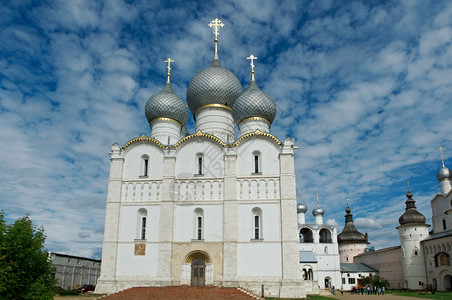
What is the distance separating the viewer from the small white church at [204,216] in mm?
20844

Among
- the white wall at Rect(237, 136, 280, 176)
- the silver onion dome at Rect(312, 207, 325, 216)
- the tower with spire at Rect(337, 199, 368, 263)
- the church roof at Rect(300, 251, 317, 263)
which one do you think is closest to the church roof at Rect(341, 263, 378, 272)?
the tower with spire at Rect(337, 199, 368, 263)

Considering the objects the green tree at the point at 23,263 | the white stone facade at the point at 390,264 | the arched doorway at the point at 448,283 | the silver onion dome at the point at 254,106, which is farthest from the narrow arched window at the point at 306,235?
the green tree at the point at 23,263

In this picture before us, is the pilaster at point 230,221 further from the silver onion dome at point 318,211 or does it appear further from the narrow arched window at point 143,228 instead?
the silver onion dome at point 318,211

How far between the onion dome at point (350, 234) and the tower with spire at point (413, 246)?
45.6ft

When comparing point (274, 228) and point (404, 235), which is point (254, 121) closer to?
point (274, 228)

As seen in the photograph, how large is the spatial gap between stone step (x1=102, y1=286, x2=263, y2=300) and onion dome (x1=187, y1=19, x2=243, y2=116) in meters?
13.0

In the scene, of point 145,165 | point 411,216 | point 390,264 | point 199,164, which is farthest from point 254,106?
point 390,264

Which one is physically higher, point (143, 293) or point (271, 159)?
point (271, 159)

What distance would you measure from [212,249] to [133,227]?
16.0 feet

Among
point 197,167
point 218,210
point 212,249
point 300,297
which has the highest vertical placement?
point 197,167

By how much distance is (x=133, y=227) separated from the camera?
22.2 metres

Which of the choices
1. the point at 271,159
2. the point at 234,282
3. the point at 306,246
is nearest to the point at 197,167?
the point at 271,159

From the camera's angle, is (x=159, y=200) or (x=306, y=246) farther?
(x=306, y=246)

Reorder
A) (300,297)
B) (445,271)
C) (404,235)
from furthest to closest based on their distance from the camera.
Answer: (404,235) < (445,271) < (300,297)
